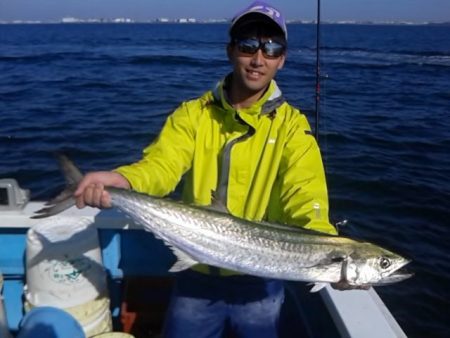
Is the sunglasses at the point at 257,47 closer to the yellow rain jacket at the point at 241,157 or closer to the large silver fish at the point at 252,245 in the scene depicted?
the yellow rain jacket at the point at 241,157

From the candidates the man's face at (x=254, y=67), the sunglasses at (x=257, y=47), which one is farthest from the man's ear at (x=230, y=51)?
the sunglasses at (x=257, y=47)

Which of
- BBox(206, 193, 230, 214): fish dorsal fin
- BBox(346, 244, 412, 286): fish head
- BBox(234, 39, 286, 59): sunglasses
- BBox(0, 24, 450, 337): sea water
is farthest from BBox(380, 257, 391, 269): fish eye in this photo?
BBox(0, 24, 450, 337): sea water

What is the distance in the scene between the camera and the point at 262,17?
354 centimetres

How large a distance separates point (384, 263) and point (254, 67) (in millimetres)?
1593

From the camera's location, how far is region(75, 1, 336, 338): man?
354cm

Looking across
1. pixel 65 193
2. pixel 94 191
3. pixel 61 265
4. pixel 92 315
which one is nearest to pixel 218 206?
pixel 94 191

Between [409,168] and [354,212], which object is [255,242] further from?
[409,168]

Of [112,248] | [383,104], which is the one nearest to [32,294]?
[112,248]

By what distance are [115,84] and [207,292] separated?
987 inches

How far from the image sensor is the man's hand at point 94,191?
3.09 m

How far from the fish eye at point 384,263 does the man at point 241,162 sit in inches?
24.3

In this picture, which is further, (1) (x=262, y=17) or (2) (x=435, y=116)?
(2) (x=435, y=116)

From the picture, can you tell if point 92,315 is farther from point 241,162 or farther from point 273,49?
point 273,49

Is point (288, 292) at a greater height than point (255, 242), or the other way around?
point (255, 242)
